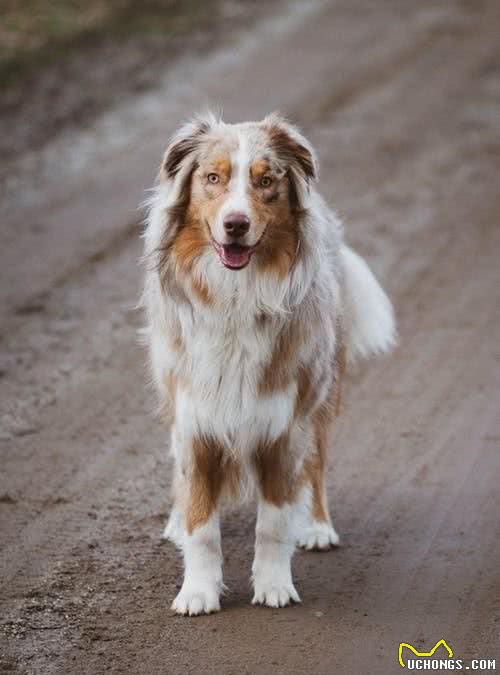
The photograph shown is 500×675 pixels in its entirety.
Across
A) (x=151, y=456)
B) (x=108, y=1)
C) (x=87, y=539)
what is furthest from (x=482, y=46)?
(x=87, y=539)

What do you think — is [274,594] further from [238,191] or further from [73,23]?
[73,23]

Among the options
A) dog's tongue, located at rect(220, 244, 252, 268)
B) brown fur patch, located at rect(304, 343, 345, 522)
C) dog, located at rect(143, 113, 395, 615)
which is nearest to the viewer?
dog's tongue, located at rect(220, 244, 252, 268)

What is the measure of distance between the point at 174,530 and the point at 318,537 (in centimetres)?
72

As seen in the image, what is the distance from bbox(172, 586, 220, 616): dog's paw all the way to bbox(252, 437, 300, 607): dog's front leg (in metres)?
0.21

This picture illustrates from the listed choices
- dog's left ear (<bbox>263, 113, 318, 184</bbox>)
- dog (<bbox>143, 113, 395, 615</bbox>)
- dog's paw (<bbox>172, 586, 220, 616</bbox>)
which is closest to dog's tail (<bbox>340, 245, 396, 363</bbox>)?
dog (<bbox>143, 113, 395, 615</bbox>)

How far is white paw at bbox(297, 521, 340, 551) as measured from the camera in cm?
653

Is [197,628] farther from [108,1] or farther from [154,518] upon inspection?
[108,1]

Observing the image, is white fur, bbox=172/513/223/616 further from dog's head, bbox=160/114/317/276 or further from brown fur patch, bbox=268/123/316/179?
brown fur patch, bbox=268/123/316/179

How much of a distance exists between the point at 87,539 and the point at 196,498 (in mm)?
925

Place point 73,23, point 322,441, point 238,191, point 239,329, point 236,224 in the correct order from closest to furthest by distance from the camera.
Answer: point 236,224, point 238,191, point 239,329, point 322,441, point 73,23

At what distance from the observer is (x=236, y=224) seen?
211 inches

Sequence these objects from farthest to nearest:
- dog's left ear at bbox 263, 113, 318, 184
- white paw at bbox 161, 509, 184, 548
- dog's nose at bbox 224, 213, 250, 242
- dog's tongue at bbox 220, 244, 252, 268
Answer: white paw at bbox 161, 509, 184, 548 → dog's left ear at bbox 263, 113, 318, 184 → dog's tongue at bbox 220, 244, 252, 268 → dog's nose at bbox 224, 213, 250, 242

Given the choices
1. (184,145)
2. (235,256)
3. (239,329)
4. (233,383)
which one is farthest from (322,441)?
(184,145)

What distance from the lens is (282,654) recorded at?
17.8 ft
